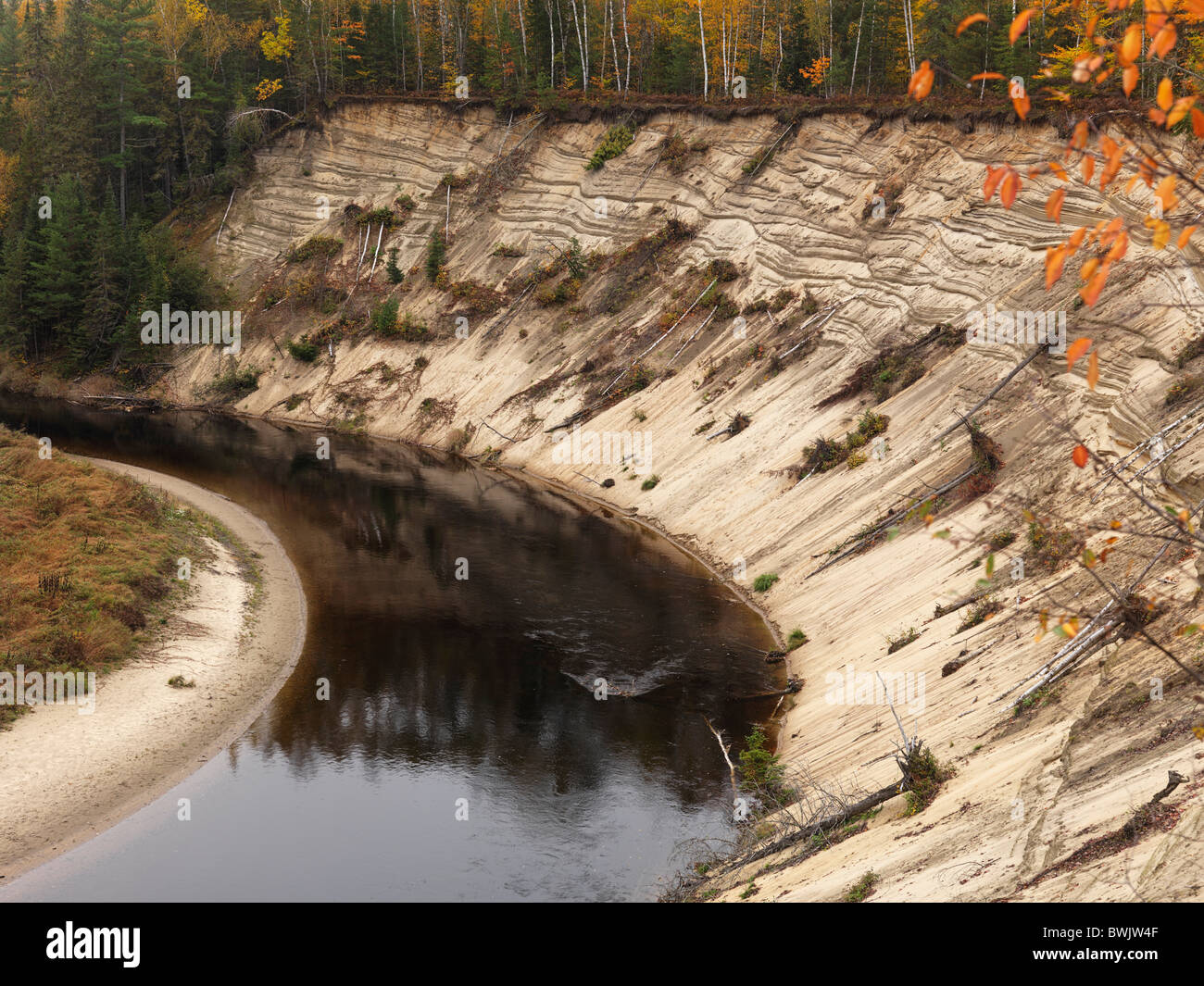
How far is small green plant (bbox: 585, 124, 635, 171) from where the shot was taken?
2314 inches

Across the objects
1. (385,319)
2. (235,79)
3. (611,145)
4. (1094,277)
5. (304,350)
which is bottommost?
(304,350)

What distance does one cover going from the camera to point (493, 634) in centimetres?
3034

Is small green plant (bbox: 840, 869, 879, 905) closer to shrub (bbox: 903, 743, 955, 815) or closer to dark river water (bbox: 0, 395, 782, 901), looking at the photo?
shrub (bbox: 903, 743, 955, 815)

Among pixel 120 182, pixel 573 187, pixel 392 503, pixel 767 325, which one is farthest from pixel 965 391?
pixel 120 182

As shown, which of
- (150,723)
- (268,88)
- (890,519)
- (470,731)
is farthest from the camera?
(268,88)

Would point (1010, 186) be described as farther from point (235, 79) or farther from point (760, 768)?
point (235, 79)

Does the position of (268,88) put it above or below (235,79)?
below

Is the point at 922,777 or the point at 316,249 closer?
the point at 922,777

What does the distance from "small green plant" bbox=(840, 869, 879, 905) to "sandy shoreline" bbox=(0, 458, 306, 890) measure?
14.3 m

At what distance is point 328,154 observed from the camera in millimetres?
69750

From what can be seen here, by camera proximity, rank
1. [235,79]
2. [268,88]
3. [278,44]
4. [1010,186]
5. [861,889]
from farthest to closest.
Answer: [235,79]
[278,44]
[268,88]
[861,889]
[1010,186]

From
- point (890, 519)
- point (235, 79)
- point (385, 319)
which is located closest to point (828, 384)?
point (890, 519)

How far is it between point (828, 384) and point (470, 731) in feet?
68.5

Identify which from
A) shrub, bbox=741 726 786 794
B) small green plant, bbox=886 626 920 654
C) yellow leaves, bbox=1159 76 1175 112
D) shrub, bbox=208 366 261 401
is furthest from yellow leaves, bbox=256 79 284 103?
yellow leaves, bbox=1159 76 1175 112
